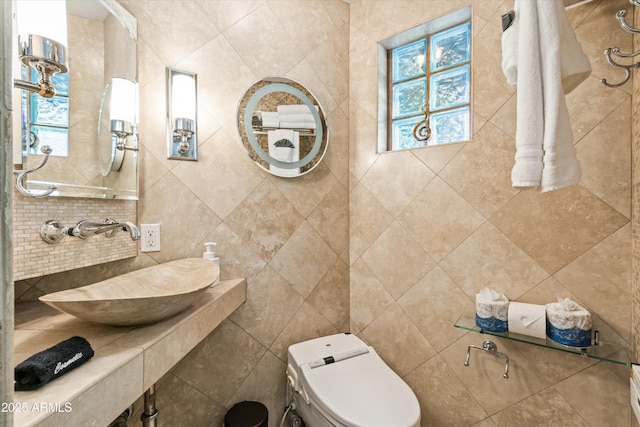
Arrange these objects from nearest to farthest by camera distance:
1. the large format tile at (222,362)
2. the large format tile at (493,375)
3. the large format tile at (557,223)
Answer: the large format tile at (557,223) → the large format tile at (493,375) → the large format tile at (222,362)

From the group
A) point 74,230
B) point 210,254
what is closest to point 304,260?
point 210,254

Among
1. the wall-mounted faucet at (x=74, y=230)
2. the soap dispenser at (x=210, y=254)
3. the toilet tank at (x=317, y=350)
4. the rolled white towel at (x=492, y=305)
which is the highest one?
the wall-mounted faucet at (x=74, y=230)

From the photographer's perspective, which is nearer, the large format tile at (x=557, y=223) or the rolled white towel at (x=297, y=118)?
the large format tile at (x=557, y=223)

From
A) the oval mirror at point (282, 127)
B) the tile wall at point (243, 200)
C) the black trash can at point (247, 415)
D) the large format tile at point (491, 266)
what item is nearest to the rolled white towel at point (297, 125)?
the oval mirror at point (282, 127)

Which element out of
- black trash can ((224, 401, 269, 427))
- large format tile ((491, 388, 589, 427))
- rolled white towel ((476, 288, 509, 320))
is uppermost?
rolled white towel ((476, 288, 509, 320))

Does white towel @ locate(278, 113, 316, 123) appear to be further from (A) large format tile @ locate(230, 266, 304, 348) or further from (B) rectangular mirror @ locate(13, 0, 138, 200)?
(A) large format tile @ locate(230, 266, 304, 348)

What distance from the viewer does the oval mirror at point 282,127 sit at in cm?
154

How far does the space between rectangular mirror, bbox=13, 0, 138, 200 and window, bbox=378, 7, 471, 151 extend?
1.28m

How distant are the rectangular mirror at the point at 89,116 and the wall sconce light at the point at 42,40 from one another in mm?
64

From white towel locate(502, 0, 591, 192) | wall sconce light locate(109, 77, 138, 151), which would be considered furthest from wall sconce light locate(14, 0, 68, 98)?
white towel locate(502, 0, 591, 192)

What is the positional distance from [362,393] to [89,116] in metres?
1.50

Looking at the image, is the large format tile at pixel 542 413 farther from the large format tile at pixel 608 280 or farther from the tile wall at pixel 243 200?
the tile wall at pixel 243 200

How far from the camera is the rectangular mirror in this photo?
2.97 feet

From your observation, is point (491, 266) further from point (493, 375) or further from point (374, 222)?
point (374, 222)
